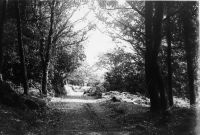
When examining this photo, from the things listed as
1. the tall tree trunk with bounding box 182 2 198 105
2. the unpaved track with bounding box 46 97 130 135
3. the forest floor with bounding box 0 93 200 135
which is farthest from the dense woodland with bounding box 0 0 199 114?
the unpaved track with bounding box 46 97 130 135

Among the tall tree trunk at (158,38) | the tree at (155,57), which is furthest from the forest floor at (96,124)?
the tall tree trunk at (158,38)

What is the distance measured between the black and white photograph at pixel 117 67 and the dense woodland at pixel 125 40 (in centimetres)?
6

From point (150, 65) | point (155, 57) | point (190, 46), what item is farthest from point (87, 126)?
point (190, 46)

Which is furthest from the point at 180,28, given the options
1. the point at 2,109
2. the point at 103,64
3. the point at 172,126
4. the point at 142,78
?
the point at 103,64

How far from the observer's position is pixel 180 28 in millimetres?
27031

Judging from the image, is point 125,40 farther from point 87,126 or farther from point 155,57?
point 87,126

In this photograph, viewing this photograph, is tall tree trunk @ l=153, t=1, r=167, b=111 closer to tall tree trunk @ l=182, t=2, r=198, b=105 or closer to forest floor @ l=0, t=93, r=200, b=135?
forest floor @ l=0, t=93, r=200, b=135

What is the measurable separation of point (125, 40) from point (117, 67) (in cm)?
2947

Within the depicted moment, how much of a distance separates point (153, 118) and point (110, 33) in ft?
38.6

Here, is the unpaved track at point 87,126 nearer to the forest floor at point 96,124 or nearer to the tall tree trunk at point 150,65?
the forest floor at point 96,124

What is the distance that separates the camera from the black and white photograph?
54.6ft

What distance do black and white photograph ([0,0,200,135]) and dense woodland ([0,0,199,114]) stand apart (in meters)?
0.06

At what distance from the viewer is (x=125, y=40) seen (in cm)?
2548

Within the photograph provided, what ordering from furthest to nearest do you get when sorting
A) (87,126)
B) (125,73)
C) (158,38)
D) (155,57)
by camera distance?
1. (125,73)
2. (155,57)
3. (158,38)
4. (87,126)
